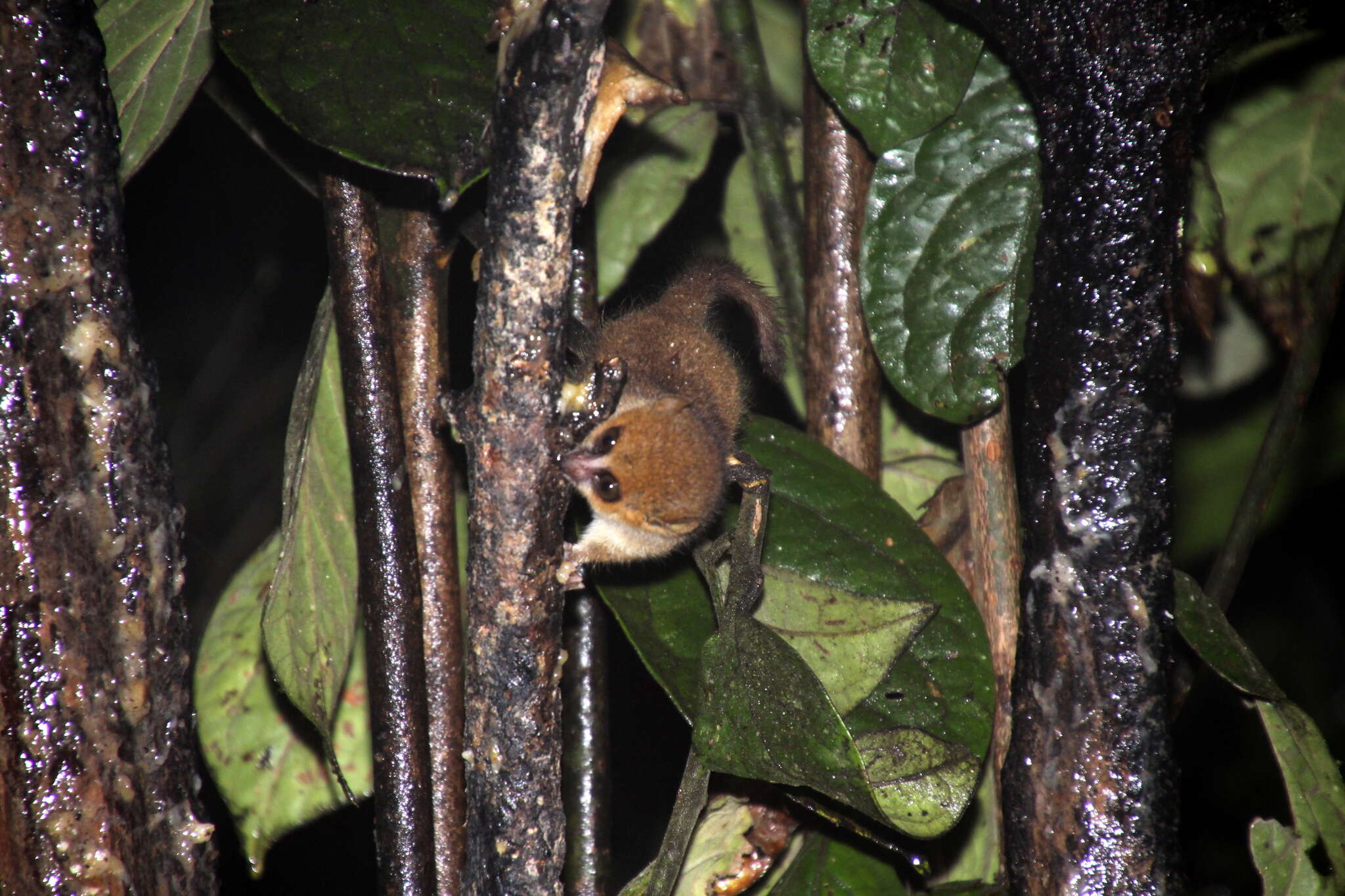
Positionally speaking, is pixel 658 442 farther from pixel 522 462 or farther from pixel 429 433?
pixel 522 462

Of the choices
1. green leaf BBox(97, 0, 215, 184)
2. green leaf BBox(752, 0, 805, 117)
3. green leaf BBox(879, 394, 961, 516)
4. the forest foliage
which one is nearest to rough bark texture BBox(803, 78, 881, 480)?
the forest foliage

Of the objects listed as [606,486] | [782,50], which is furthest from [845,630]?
[782,50]

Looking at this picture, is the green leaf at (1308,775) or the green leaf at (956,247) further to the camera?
the green leaf at (956,247)

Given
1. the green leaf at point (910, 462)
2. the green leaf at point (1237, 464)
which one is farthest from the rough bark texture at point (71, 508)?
the green leaf at point (1237, 464)

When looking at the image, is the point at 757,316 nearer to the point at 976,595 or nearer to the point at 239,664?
the point at 976,595

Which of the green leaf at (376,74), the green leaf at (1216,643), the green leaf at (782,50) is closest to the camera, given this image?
the green leaf at (376,74)

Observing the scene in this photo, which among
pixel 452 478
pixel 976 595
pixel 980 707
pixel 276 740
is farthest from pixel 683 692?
pixel 276 740

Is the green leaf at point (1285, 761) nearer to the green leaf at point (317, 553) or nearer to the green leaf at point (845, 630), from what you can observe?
the green leaf at point (845, 630)
